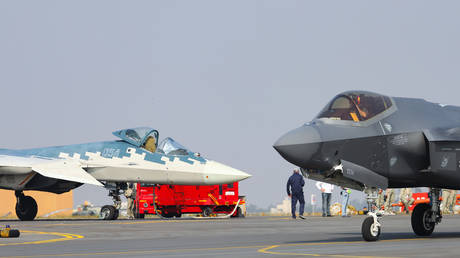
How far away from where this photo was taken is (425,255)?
11938mm

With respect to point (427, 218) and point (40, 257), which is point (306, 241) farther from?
point (40, 257)

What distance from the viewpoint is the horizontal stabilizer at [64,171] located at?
30.2 metres

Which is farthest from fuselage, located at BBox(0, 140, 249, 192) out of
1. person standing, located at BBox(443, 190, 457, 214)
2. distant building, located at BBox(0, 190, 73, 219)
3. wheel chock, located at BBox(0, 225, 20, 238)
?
distant building, located at BBox(0, 190, 73, 219)

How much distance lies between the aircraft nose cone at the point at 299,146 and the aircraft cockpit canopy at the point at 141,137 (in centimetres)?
1755

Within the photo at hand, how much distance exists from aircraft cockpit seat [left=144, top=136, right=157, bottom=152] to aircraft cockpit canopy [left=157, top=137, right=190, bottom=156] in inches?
8.5

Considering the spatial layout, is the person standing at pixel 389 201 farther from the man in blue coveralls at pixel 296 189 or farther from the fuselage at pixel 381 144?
the fuselage at pixel 381 144

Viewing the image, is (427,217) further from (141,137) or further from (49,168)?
(49,168)

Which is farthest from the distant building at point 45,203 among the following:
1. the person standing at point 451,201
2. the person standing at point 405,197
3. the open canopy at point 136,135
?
the person standing at point 451,201

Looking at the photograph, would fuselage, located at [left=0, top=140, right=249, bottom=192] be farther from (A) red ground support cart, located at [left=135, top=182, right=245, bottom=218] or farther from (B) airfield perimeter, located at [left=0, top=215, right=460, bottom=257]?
(B) airfield perimeter, located at [left=0, top=215, right=460, bottom=257]

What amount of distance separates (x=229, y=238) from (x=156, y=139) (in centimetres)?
1561

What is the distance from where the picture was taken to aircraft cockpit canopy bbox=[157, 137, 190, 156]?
1273 inches

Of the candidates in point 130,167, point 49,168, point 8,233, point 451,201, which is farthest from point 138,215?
point 8,233

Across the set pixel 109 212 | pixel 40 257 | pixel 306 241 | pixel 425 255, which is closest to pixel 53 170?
pixel 109 212

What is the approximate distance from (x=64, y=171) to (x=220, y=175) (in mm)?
6459
